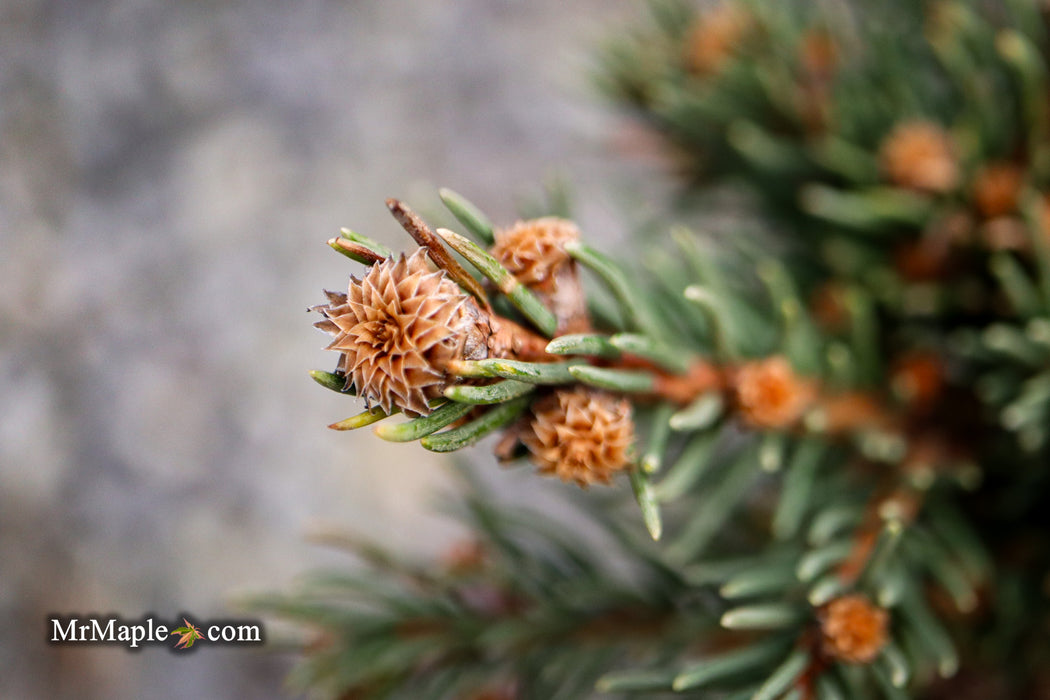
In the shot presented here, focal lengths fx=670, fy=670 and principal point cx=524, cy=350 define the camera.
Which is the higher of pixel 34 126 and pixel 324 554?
pixel 34 126

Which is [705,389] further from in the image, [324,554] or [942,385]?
[324,554]

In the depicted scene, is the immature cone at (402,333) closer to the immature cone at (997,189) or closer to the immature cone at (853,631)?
the immature cone at (853,631)

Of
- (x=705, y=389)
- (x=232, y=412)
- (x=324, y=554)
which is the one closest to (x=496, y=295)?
(x=705, y=389)

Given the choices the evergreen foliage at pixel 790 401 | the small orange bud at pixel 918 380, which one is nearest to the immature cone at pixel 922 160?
the evergreen foliage at pixel 790 401

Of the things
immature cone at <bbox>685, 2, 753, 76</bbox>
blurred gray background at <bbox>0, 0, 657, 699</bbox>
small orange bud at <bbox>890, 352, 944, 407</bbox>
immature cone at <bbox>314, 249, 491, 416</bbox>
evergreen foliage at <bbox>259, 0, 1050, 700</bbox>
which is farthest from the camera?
blurred gray background at <bbox>0, 0, 657, 699</bbox>

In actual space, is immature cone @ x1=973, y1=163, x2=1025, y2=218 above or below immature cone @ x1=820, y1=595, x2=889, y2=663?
above

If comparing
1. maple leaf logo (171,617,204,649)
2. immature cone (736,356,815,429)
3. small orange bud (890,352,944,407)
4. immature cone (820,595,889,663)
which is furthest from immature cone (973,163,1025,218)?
maple leaf logo (171,617,204,649)

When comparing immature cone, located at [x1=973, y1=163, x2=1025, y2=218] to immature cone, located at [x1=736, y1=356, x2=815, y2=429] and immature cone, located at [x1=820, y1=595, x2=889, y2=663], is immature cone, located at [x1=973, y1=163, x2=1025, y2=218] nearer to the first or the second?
immature cone, located at [x1=736, y1=356, x2=815, y2=429]

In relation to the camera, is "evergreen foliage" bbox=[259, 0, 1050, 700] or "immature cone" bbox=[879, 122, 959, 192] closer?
"evergreen foliage" bbox=[259, 0, 1050, 700]
